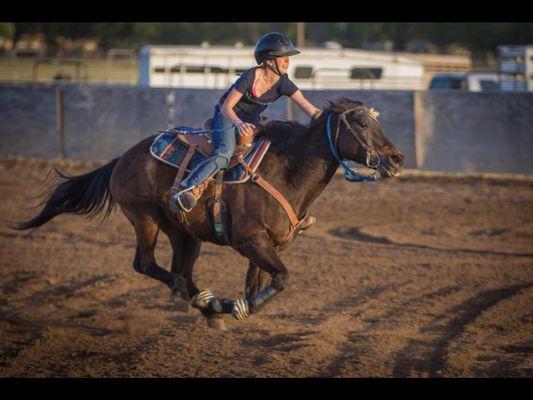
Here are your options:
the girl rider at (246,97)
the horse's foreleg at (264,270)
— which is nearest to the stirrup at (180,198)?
the girl rider at (246,97)

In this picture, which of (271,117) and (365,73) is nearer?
(271,117)

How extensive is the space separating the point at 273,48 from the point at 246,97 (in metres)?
0.50

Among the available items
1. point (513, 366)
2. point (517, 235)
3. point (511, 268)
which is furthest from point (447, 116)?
point (513, 366)

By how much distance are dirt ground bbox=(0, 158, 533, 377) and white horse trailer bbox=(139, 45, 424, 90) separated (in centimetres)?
1080

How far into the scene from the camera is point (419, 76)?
26875 mm

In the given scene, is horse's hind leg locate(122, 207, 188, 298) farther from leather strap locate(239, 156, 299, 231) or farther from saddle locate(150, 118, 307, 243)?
leather strap locate(239, 156, 299, 231)

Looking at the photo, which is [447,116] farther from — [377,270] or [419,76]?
[419,76]

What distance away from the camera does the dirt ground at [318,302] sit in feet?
20.1

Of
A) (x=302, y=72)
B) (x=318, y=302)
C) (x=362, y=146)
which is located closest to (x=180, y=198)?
(x=362, y=146)

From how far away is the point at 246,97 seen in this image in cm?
660

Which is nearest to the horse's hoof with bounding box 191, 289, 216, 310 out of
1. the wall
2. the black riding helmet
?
the black riding helmet

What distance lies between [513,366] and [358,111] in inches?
90.2

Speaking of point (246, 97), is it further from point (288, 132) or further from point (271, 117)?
point (271, 117)

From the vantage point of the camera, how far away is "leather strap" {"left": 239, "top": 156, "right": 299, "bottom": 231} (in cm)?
640
